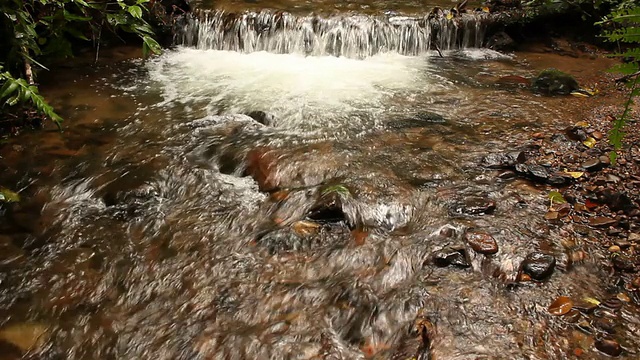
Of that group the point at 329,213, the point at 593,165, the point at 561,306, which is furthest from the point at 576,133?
the point at 329,213

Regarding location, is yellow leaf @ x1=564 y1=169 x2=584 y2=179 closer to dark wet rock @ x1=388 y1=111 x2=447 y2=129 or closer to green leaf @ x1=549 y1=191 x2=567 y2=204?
green leaf @ x1=549 y1=191 x2=567 y2=204

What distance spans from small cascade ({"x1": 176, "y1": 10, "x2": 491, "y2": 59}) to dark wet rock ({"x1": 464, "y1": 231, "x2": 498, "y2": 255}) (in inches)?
212

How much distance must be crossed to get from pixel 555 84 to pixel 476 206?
11.6 feet

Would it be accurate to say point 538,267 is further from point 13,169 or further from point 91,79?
point 91,79

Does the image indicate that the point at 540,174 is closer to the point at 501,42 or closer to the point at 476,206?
the point at 476,206

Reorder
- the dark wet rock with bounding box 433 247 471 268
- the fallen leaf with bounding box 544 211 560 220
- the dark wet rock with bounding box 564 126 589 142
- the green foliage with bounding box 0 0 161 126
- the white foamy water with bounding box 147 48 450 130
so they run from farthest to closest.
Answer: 1. the white foamy water with bounding box 147 48 450 130
2. the dark wet rock with bounding box 564 126 589 142
3. the green foliage with bounding box 0 0 161 126
4. the fallen leaf with bounding box 544 211 560 220
5. the dark wet rock with bounding box 433 247 471 268

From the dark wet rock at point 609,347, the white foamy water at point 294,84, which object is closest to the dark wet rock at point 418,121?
the white foamy water at point 294,84

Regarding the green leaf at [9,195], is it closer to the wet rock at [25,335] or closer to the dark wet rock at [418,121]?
the wet rock at [25,335]

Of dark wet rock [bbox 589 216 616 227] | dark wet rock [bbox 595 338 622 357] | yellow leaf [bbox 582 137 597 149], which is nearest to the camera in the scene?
dark wet rock [bbox 595 338 622 357]

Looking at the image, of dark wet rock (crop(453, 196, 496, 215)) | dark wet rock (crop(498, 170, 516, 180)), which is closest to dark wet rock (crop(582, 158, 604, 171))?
dark wet rock (crop(498, 170, 516, 180))

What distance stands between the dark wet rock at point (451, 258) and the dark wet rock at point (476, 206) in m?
0.54

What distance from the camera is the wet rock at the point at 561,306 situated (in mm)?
2855

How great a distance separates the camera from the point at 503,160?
14.7 ft

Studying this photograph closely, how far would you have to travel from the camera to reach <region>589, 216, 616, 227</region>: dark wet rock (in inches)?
137
